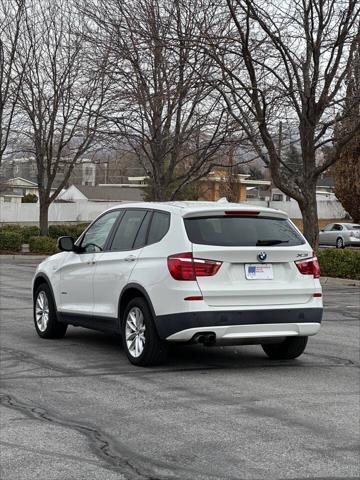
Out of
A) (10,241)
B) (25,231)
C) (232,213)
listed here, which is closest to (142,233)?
(232,213)

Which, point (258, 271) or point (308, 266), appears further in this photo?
point (308, 266)

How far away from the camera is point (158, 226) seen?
9766mm

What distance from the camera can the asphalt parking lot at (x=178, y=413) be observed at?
5.83 metres

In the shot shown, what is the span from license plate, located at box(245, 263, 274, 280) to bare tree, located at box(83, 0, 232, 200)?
12.2 meters

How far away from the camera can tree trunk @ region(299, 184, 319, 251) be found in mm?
23344

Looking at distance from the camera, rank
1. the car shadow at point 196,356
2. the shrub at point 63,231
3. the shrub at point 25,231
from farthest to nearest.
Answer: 1. the shrub at point 25,231
2. the shrub at point 63,231
3. the car shadow at point 196,356

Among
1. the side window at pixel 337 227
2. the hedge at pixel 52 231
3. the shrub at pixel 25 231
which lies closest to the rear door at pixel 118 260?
the hedge at pixel 52 231

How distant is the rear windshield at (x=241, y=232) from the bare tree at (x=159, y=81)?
11.7 meters

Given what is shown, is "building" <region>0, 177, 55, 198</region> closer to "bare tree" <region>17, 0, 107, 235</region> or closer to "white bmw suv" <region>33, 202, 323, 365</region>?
"bare tree" <region>17, 0, 107, 235</region>

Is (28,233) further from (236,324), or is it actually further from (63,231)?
(236,324)

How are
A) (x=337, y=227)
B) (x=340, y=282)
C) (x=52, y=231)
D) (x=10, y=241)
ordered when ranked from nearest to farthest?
(x=340, y=282), (x=10, y=241), (x=52, y=231), (x=337, y=227)

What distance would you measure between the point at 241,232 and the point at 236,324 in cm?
102

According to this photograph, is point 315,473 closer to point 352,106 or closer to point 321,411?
point 321,411

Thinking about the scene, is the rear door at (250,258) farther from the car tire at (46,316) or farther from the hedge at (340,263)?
the hedge at (340,263)
